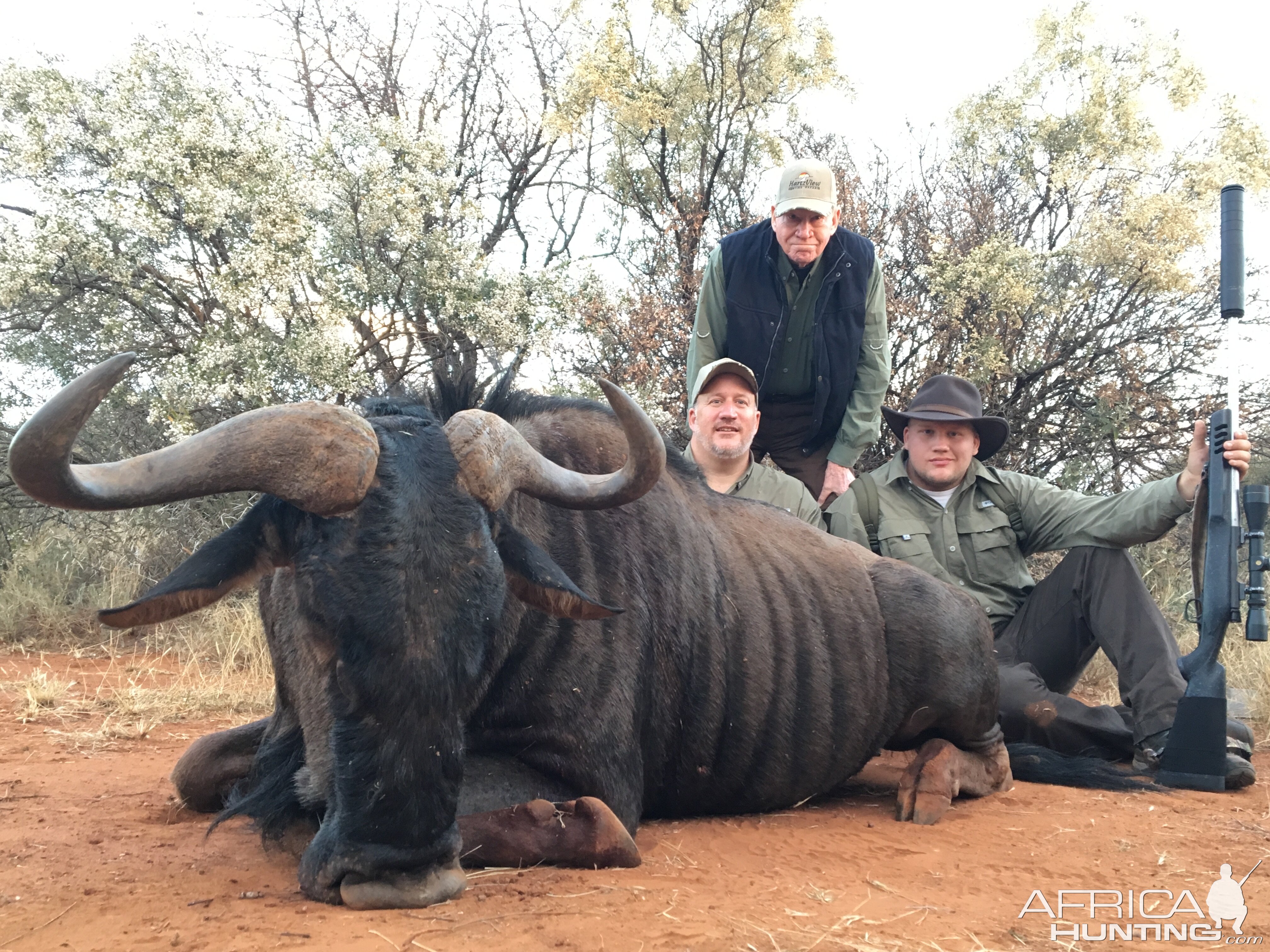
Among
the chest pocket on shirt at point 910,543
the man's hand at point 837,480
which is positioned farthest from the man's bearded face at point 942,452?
the man's hand at point 837,480

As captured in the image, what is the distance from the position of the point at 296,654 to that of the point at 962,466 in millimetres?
4002

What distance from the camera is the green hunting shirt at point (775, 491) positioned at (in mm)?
6039

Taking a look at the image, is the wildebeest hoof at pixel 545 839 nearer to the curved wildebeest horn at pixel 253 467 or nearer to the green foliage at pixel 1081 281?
the curved wildebeest horn at pixel 253 467

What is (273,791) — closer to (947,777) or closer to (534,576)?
(534,576)

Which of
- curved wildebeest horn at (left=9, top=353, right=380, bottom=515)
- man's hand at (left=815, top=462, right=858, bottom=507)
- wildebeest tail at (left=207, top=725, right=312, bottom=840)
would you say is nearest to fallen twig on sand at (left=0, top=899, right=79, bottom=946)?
wildebeest tail at (left=207, top=725, right=312, bottom=840)

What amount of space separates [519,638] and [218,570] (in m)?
1.00

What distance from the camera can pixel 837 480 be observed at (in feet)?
20.7

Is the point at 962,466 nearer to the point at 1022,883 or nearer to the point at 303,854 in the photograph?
the point at 1022,883

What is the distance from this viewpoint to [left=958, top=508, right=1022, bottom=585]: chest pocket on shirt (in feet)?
19.4

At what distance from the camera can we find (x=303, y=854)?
2.87 metres

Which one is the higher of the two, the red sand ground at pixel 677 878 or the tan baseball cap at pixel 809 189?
the tan baseball cap at pixel 809 189

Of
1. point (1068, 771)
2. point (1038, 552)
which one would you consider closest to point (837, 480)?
point (1038, 552)

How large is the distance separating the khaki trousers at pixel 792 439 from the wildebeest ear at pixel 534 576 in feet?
11.7

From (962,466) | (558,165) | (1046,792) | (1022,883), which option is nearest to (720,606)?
(1022,883)
